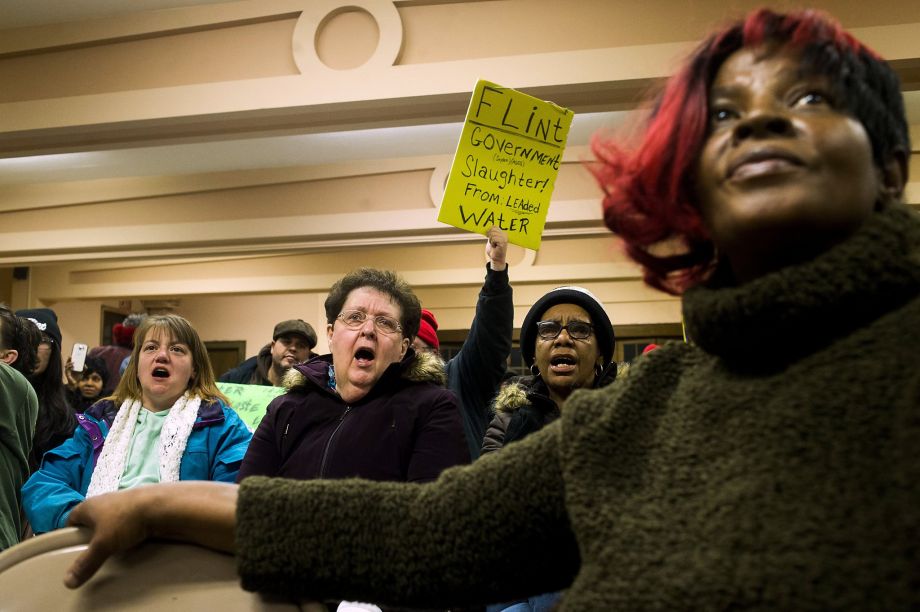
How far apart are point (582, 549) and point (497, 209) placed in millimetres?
1603

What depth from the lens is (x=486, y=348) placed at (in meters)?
2.28

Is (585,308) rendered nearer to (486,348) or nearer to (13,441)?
(486,348)

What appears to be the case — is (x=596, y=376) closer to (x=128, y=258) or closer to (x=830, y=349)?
(x=830, y=349)

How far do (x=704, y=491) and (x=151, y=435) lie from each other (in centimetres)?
199

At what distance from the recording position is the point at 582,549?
653mm

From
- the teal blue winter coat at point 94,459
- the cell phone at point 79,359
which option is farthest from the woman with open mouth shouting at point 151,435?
the cell phone at point 79,359

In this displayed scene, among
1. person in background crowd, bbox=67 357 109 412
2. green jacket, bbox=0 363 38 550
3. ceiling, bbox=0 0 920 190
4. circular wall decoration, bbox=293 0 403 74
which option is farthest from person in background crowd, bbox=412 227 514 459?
person in background crowd, bbox=67 357 109 412

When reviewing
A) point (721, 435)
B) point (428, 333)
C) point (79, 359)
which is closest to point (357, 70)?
point (428, 333)

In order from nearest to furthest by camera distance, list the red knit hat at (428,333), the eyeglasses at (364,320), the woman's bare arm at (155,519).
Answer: the woman's bare arm at (155,519), the eyeglasses at (364,320), the red knit hat at (428,333)

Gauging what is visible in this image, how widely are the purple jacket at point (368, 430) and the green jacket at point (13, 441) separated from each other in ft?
2.56

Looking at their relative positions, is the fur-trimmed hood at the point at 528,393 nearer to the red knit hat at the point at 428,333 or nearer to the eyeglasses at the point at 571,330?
the eyeglasses at the point at 571,330

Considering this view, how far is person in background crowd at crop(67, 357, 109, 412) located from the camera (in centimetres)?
470

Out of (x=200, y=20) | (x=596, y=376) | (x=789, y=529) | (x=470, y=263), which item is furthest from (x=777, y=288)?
(x=470, y=263)

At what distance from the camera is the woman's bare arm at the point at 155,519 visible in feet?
2.55
